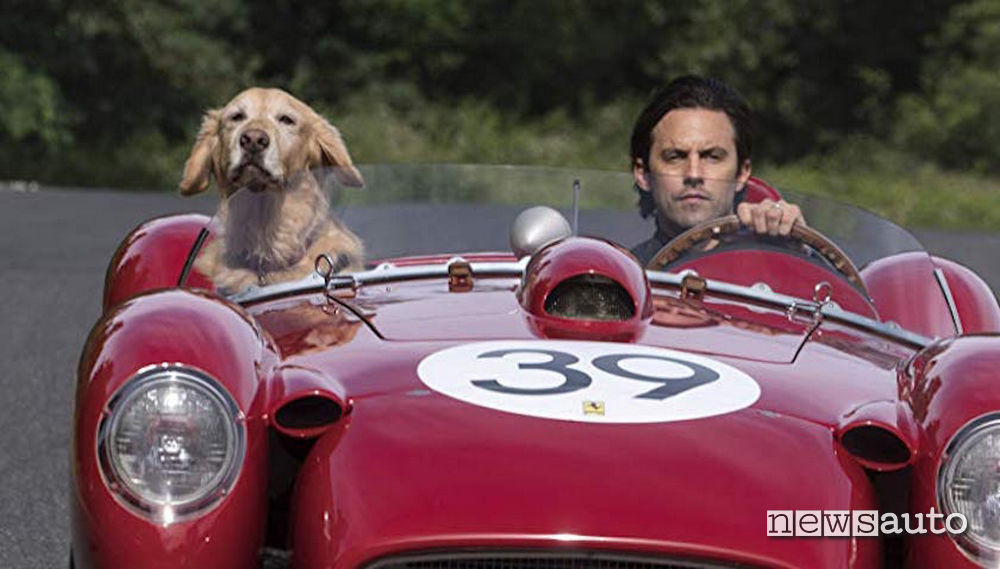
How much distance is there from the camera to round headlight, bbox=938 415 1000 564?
2.78 metres

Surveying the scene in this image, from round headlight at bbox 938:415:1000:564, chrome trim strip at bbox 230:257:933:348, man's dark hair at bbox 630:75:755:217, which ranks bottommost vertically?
round headlight at bbox 938:415:1000:564

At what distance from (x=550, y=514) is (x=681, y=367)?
0.57m

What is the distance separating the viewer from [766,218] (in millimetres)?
4188


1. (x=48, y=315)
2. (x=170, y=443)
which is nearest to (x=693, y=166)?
(x=170, y=443)

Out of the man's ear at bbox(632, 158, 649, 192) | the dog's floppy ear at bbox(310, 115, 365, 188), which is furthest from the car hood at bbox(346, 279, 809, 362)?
the dog's floppy ear at bbox(310, 115, 365, 188)

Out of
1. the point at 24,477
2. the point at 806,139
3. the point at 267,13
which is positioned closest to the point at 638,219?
the point at 24,477

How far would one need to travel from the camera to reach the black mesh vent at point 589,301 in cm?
338

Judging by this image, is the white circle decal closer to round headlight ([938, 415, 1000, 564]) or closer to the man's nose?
round headlight ([938, 415, 1000, 564])

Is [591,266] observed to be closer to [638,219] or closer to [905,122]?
[638,219]

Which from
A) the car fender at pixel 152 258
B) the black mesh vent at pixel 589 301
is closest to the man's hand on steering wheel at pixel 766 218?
the black mesh vent at pixel 589 301

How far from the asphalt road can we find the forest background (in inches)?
242

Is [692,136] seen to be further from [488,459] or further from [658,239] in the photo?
[488,459]

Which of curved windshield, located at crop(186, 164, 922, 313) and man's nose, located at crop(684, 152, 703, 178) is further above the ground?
man's nose, located at crop(684, 152, 703, 178)
